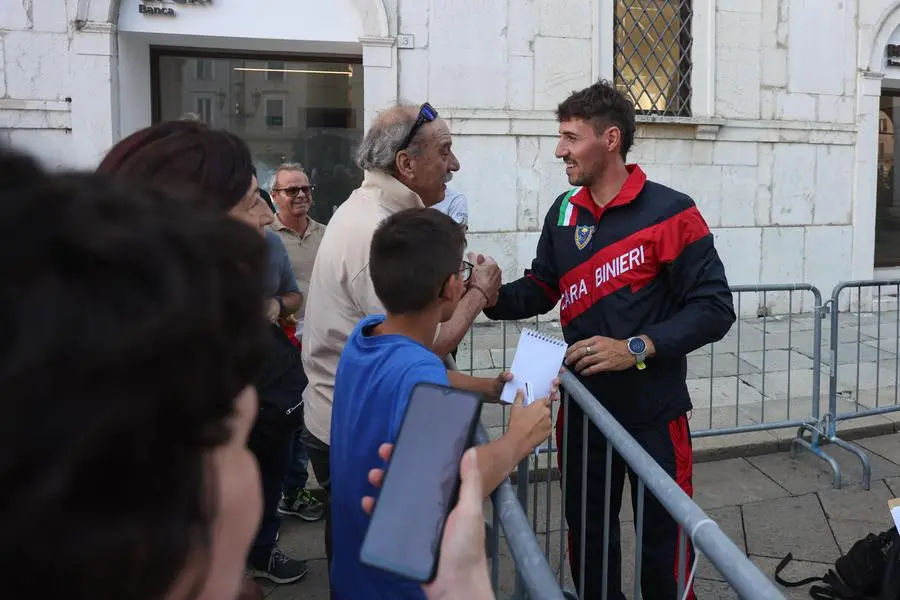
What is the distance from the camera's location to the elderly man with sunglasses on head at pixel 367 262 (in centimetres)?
222

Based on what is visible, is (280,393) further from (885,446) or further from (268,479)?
(885,446)

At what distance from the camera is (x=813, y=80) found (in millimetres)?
8469

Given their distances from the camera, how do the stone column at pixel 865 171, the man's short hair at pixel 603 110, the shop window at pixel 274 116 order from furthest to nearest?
the stone column at pixel 865 171 → the shop window at pixel 274 116 → the man's short hair at pixel 603 110

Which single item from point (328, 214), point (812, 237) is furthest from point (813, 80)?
point (328, 214)

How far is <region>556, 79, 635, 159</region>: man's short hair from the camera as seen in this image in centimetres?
264

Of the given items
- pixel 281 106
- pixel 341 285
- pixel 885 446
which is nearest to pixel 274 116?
pixel 281 106

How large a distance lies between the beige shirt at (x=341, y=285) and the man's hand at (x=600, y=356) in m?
0.71

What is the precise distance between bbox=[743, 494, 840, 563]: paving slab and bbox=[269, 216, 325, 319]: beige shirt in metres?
2.85

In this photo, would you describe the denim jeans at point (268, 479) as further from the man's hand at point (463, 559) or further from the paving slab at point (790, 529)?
the paving slab at point (790, 529)

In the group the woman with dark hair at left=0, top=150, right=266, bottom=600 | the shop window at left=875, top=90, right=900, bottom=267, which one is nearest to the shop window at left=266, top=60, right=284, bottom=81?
the woman with dark hair at left=0, top=150, right=266, bottom=600

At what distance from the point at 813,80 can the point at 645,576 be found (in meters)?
7.88

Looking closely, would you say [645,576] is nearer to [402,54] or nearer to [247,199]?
[247,199]

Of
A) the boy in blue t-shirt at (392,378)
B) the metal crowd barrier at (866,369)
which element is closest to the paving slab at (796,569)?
the metal crowd barrier at (866,369)

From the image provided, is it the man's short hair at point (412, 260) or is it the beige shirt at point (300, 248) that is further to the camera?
the beige shirt at point (300, 248)
